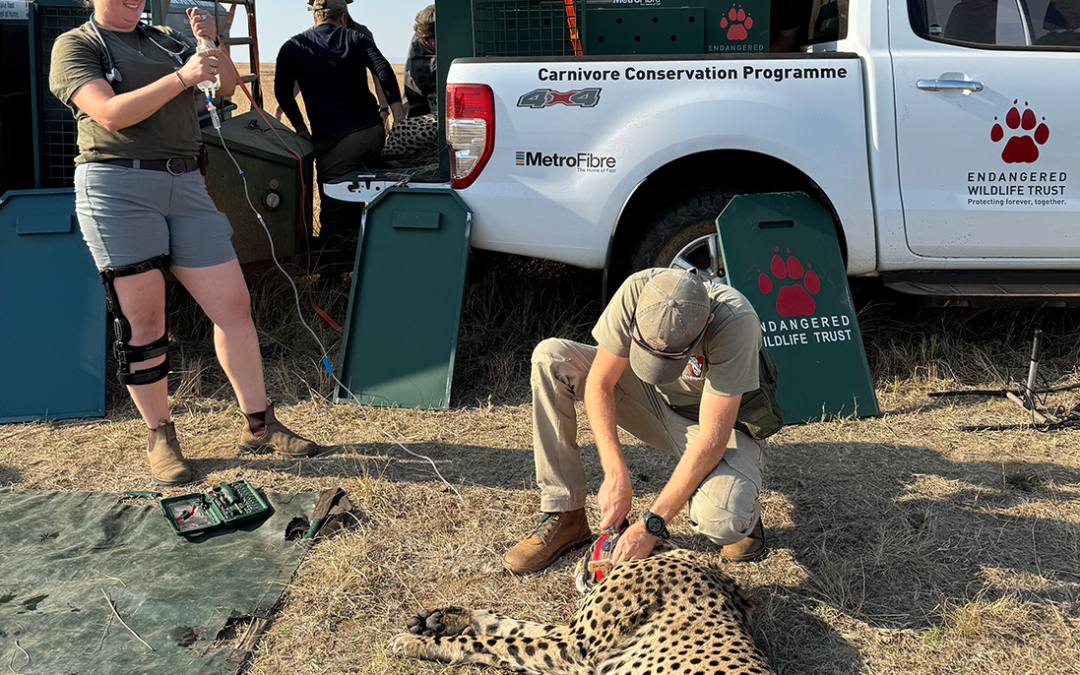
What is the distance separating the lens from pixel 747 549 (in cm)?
310

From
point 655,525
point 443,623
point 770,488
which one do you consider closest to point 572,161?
point 770,488

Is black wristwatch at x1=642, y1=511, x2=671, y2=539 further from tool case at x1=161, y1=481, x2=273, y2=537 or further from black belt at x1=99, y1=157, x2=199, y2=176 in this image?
black belt at x1=99, y1=157, x2=199, y2=176

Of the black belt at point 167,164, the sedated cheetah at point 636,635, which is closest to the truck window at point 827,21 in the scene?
the sedated cheetah at point 636,635

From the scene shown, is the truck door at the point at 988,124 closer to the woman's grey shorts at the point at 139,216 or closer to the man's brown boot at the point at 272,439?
the man's brown boot at the point at 272,439

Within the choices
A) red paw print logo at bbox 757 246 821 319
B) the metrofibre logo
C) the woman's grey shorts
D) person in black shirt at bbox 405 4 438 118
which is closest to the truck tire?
red paw print logo at bbox 757 246 821 319

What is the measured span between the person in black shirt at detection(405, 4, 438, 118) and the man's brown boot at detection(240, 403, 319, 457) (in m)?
3.44

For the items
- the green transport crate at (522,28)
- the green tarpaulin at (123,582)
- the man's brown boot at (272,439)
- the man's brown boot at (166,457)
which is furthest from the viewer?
the green transport crate at (522,28)

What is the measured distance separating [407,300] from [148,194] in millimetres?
1382

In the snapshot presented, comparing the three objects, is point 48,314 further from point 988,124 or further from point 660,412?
point 988,124

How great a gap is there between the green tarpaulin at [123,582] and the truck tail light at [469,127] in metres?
1.71

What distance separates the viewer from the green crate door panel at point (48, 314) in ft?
14.4

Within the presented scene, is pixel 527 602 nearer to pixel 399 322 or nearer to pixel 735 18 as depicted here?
pixel 399 322

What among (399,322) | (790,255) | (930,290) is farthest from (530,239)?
(930,290)

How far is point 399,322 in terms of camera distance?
14.9ft
